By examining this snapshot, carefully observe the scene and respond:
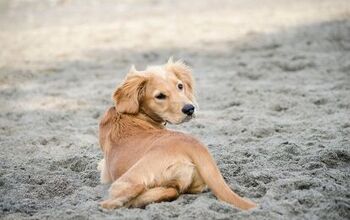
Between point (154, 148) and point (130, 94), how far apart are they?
798 millimetres

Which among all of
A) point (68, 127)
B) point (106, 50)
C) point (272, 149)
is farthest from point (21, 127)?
point (106, 50)

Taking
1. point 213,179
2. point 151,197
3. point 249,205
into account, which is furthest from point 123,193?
point 249,205

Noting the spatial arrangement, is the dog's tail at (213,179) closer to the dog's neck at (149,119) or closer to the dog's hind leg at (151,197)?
the dog's hind leg at (151,197)

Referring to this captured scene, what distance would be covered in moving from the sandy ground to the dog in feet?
0.33

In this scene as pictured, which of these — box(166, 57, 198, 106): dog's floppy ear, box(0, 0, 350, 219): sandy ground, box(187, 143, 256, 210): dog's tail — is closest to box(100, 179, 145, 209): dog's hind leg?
box(0, 0, 350, 219): sandy ground

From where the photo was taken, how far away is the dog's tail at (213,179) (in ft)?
11.2

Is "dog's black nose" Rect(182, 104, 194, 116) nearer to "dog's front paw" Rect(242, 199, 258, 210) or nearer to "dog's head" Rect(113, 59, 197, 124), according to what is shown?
"dog's head" Rect(113, 59, 197, 124)

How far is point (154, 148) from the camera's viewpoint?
3711 millimetres

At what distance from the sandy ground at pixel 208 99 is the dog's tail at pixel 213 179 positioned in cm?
8

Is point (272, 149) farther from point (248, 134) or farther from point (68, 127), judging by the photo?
point (68, 127)

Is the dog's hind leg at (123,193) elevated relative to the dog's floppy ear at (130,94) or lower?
lower

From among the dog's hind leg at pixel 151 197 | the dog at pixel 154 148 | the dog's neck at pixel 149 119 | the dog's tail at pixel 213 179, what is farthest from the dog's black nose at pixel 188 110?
the dog's hind leg at pixel 151 197

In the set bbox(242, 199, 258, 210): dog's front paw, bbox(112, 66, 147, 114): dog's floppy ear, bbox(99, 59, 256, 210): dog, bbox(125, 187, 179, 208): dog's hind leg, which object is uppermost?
bbox(112, 66, 147, 114): dog's floppy ear

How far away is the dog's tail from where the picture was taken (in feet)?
11.2
